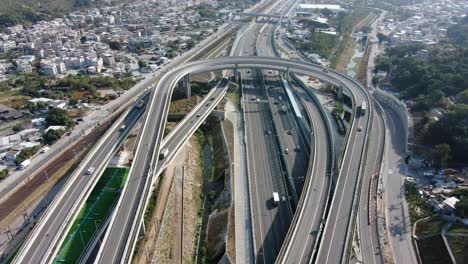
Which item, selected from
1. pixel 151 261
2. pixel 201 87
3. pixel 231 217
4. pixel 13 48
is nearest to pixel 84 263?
pixel 151 261

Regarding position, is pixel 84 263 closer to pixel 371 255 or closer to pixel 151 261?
pixel 151 261

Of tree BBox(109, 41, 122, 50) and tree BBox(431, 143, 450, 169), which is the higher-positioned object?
tree BBox(109, 41, 122, 50)

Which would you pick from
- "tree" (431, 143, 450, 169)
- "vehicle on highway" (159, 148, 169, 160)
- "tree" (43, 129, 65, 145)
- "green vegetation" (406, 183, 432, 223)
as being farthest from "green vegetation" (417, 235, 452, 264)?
"tree" (43, 129, 65, 145)

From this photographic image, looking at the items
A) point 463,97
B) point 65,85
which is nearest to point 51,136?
point 65,85

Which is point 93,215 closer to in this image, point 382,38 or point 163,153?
point 163,153

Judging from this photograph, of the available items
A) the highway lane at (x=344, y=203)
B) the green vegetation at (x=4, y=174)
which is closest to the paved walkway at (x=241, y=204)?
the highway lane at (x=344, y=203)

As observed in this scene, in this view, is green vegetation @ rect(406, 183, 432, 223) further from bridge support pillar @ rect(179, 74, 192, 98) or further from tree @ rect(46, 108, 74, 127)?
tree @ rect(46, 108, 74, 127)
